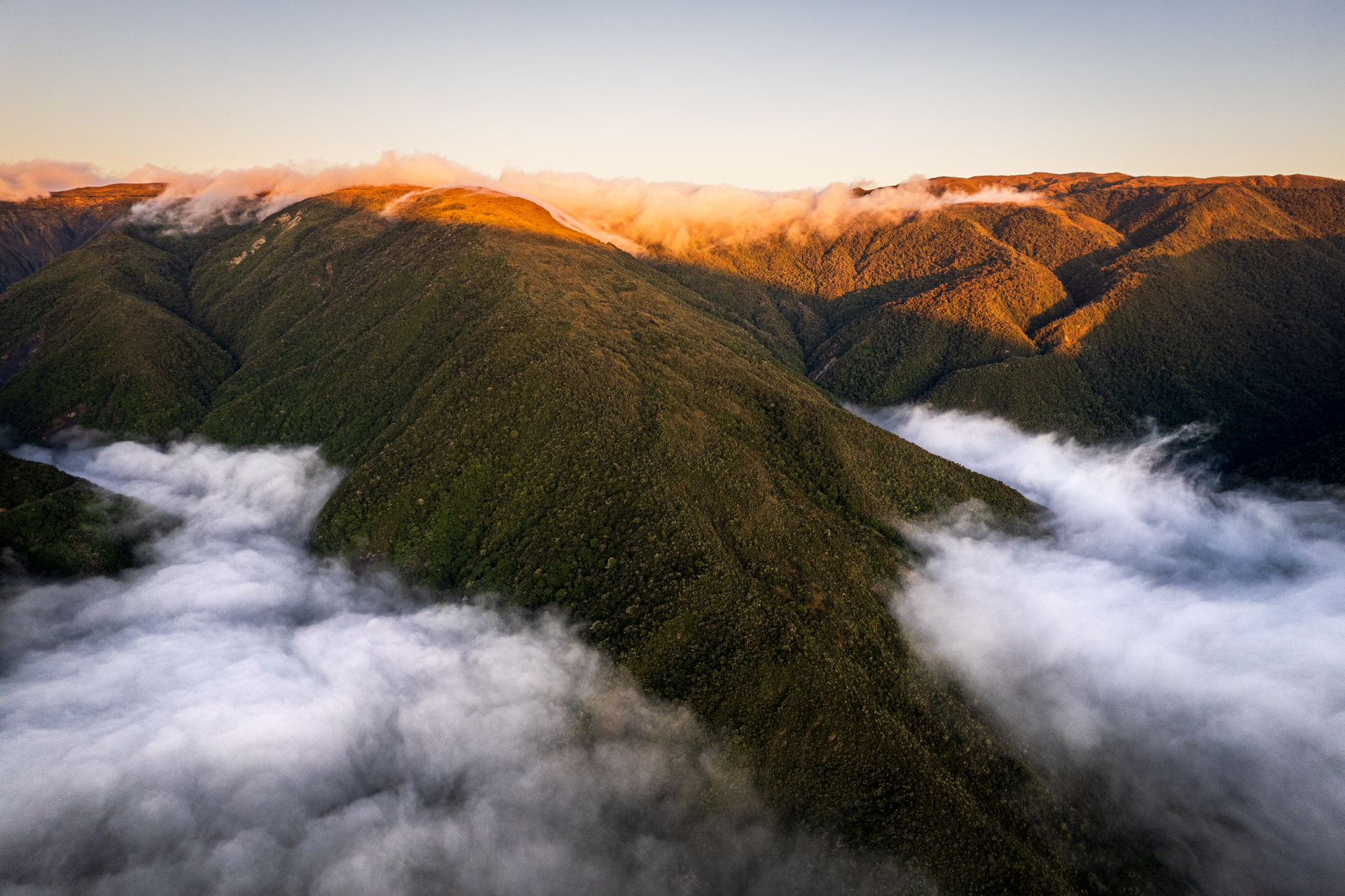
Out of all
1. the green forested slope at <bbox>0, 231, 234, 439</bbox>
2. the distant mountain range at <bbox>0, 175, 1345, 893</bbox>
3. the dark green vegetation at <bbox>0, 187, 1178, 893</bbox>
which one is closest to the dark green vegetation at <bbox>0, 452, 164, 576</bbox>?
the dark green vegetation at <bbox>0, 187, 1178, 893</bbox>

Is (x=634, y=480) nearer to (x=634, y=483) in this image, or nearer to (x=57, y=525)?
(x=634, y=483)

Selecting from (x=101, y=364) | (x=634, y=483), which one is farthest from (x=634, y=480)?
(x=101, y=364)

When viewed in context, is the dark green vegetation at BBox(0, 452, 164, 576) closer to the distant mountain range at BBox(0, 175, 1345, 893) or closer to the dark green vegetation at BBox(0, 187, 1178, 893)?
the dark green vegetation at BBox(0, 187, 1178, 893)

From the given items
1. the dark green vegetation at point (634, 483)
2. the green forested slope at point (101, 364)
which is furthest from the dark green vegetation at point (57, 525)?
the green forested slope at point (101, 364)

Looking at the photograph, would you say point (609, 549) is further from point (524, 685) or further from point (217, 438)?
point (217, 438)

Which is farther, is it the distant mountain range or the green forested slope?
the green forested slope
